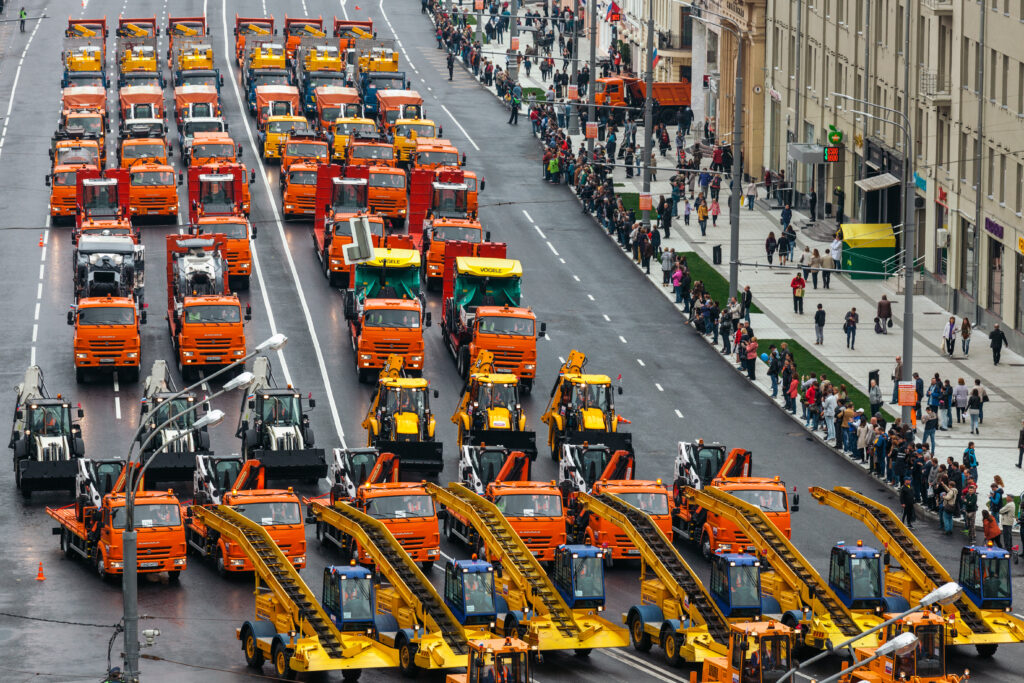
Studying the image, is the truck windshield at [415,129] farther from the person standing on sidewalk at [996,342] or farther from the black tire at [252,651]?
the black tire at [252,651]

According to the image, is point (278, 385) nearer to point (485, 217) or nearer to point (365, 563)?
point (365, 563)

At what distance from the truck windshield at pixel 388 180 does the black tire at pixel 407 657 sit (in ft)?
156

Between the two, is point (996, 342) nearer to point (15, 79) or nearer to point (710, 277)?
point (710, 277)

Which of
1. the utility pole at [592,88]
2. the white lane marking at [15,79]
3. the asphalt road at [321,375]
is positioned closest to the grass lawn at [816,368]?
the asphalt road at [321,375]

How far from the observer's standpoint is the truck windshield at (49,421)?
60.7 metres

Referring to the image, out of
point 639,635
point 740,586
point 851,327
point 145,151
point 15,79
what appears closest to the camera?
point 740,586

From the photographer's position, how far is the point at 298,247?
89.8 m

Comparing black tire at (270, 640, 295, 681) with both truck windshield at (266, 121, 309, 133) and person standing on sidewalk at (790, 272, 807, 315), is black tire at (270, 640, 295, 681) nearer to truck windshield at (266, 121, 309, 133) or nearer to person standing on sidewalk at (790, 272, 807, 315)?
person standing on sidewalk at (790, 272, 807, 315)

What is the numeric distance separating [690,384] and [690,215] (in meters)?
28.2

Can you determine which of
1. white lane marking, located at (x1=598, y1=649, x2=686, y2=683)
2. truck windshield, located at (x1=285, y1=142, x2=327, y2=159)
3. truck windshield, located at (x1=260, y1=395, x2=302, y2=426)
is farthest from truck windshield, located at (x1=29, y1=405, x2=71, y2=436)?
truck windshield, located at (x1=285, y1=142, x2=327, y2=159)

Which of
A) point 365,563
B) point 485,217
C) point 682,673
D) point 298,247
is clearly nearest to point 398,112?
point 485,217

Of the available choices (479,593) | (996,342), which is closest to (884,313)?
(996,342)

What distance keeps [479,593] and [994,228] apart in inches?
1496

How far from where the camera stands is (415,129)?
349 ft
